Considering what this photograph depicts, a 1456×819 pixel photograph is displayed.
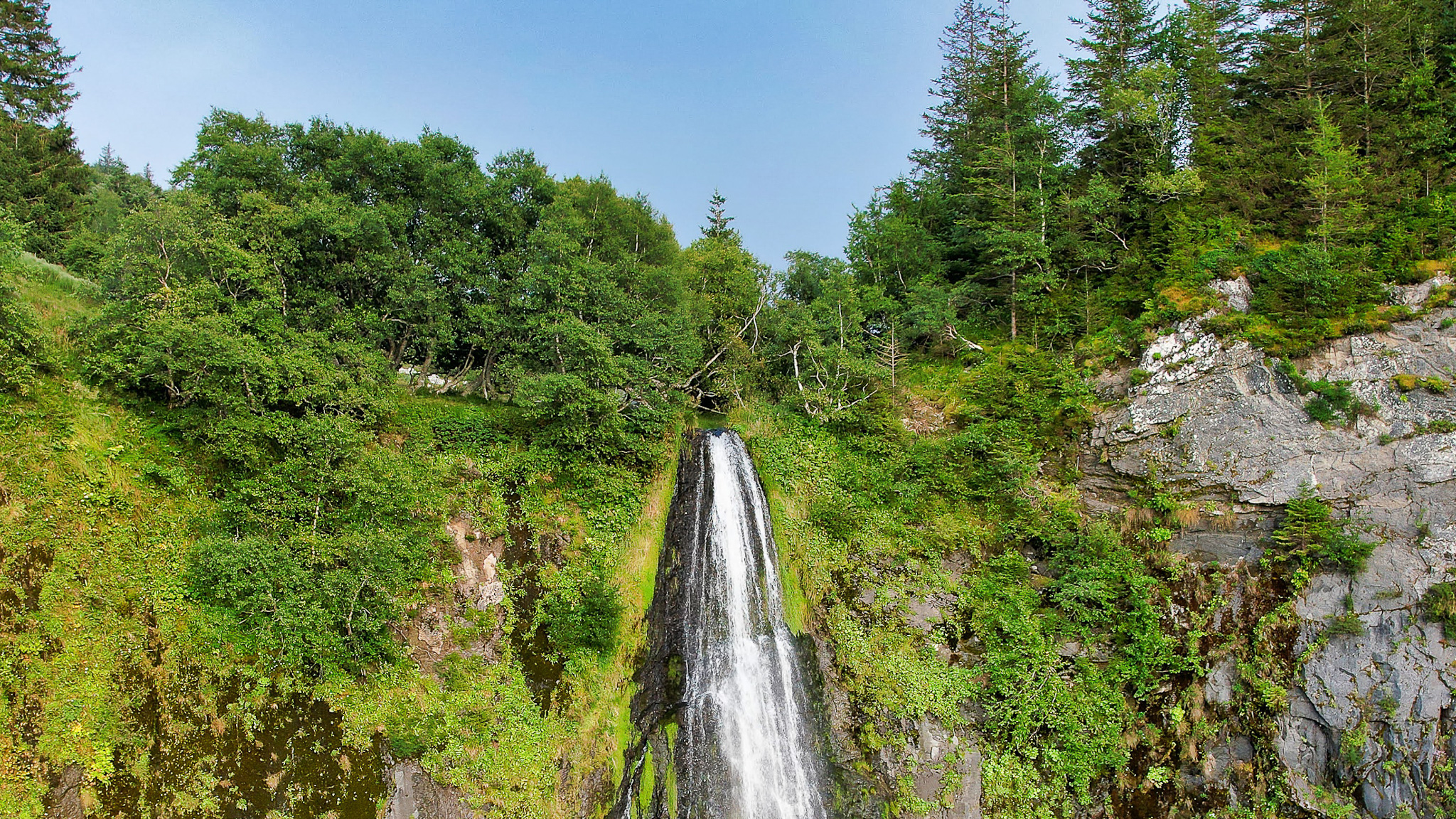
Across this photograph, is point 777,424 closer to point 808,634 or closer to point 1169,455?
point 808,634

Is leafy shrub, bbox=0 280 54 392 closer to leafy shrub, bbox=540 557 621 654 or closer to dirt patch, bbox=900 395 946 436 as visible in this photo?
leafy shrub, bbox=540 557 621 654

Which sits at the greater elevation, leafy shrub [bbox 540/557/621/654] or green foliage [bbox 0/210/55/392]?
green foliage [bbox 0/210/55/392]

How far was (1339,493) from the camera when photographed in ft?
34.7

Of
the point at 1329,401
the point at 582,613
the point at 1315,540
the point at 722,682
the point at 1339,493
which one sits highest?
the point at 1329,401

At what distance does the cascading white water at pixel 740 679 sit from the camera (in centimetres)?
1082

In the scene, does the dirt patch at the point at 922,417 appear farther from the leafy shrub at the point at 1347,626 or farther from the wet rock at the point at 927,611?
the leafy shrub at the point at 1347,626

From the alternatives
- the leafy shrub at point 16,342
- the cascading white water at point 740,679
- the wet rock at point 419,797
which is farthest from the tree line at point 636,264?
the cascading white water at point 740,679

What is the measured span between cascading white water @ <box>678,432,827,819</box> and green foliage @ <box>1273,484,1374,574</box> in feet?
31.1

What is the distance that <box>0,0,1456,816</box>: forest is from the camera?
31.0 feet

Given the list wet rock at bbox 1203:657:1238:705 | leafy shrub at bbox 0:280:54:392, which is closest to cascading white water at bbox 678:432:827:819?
wet rock at bbox 1203:657:1238:705

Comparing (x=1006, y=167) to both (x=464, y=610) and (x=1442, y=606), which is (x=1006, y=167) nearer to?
(x=1442, y=606)

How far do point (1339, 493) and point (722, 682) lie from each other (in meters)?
12.2

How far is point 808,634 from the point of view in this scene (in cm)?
1253

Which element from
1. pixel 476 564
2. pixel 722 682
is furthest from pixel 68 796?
pixel 722 682
